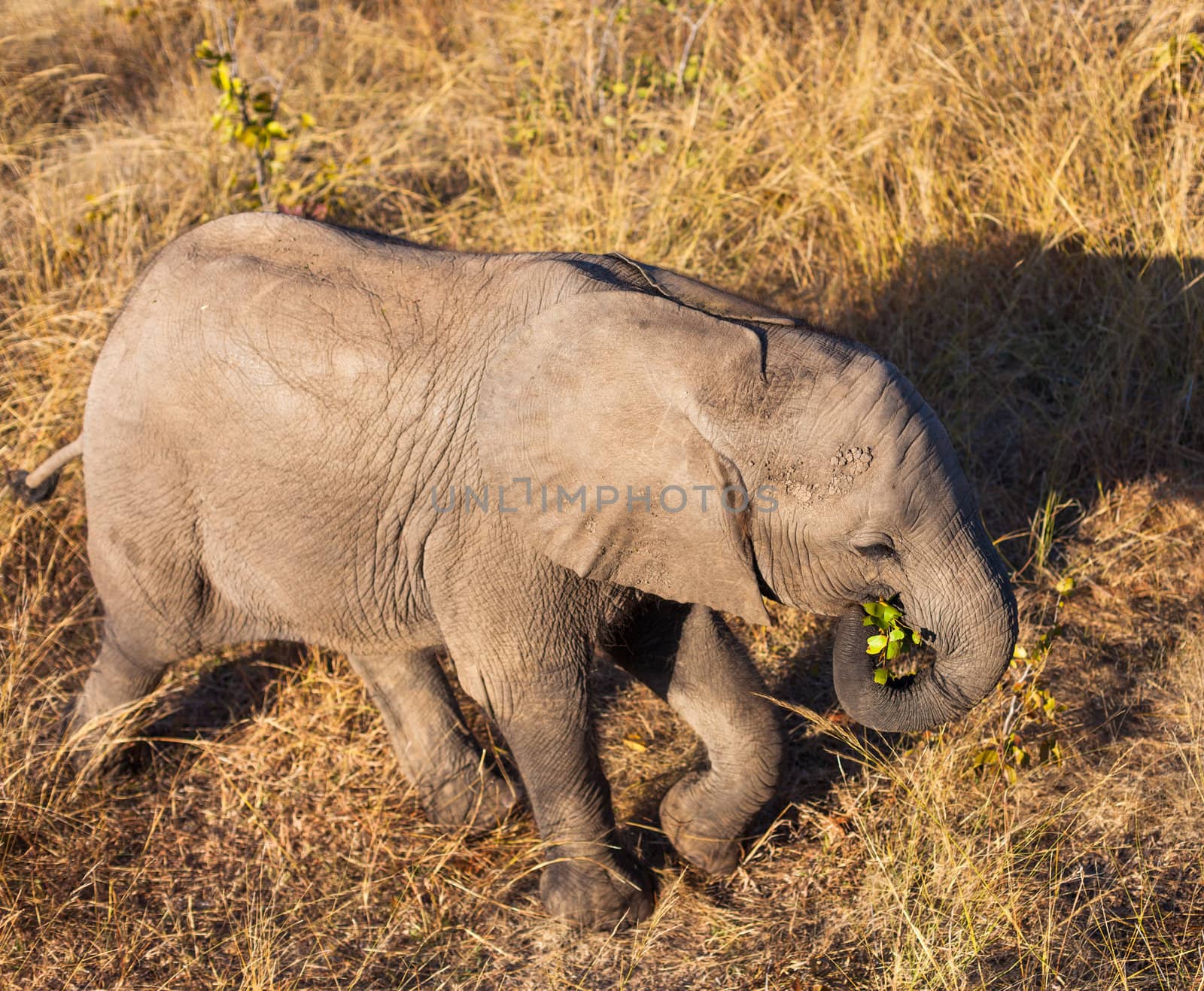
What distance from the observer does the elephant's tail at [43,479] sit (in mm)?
4355

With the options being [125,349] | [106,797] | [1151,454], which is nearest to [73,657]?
[106,797]

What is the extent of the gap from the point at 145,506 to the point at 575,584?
56.3 inches

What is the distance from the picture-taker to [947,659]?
124 inches

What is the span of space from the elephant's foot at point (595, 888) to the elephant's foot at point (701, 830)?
215mm

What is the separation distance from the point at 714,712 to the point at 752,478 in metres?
1.11

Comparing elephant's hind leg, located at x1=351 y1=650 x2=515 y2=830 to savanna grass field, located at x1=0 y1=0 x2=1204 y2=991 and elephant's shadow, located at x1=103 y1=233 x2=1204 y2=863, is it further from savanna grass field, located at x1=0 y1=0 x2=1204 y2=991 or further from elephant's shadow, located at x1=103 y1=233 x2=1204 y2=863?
elephant's shadow, located at x1=103 y1=233 x2=1204 y2=863

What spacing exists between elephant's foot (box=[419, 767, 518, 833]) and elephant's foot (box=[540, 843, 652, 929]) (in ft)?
1.55

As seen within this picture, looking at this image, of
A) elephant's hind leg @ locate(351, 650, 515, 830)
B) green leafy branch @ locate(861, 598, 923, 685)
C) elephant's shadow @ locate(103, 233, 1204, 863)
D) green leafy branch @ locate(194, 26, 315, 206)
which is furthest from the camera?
green leafy branch @ locate(194, 26, 315, 206)

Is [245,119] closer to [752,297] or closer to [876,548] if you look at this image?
[752,297]

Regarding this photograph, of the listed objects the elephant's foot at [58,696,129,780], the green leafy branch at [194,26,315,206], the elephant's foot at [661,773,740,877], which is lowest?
the elephant's foot at [661,773,740,877]

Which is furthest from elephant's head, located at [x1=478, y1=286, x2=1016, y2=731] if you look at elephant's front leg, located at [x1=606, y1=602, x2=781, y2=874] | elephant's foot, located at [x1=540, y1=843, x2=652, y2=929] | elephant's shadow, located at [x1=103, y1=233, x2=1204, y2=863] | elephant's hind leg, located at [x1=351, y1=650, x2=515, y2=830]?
elephant's shadow, located at [x1=103, y1=233, x2=1204, y2=863]

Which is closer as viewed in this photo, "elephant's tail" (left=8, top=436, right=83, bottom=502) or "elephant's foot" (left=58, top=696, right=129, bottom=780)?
"elephant's foot" (left=58, top=696, right=129, bottom=780)

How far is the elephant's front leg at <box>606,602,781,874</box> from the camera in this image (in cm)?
384

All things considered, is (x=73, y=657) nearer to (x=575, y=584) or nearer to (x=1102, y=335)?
(x=575, y=584)
